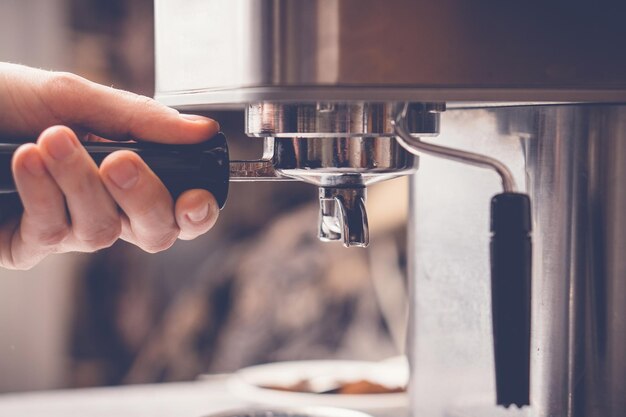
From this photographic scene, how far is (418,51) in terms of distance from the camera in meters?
0.48

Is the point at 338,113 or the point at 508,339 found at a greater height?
the point at 338,113

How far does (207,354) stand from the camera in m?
1.71

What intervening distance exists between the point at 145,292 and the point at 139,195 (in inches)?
45.6

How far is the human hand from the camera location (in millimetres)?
550

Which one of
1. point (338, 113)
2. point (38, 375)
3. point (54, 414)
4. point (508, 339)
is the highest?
point (338, 113)

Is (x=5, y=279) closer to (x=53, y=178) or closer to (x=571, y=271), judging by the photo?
(x=53, y=178)

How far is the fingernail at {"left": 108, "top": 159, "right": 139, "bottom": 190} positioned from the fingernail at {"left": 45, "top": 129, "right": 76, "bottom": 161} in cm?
3

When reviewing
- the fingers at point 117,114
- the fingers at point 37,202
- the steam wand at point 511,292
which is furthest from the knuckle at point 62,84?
the steam wand at point 511,292

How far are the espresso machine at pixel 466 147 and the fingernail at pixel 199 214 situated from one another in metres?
0.03

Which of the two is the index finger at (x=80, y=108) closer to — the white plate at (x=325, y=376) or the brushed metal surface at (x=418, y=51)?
the brushed metal surface at (x=418, y=51)

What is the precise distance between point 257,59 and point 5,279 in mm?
1307

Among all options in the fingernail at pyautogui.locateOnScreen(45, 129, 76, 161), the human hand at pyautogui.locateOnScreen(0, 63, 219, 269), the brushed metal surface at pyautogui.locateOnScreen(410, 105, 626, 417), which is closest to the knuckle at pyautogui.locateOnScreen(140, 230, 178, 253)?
the human hand at pyautogui.locateOnScreen(0, 63, 219, 269)

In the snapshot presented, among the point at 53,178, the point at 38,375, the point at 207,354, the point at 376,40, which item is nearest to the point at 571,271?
the point at 376,40

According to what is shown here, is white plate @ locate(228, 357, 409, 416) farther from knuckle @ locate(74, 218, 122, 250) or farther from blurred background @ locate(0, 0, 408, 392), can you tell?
blurred background @ locate(0, 0, 408, 392)
